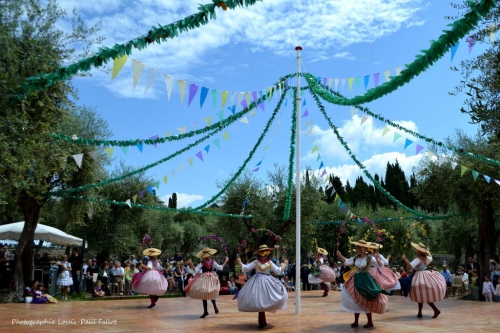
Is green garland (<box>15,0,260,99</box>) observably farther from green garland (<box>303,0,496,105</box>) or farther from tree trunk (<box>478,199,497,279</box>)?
tree trunk (<box>478,199,497,279</box>)

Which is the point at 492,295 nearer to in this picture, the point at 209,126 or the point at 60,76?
the point at 209,126

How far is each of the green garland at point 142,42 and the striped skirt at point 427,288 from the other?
271 inches

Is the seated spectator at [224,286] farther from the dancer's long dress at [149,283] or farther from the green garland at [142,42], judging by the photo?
the green garland at [142,42]

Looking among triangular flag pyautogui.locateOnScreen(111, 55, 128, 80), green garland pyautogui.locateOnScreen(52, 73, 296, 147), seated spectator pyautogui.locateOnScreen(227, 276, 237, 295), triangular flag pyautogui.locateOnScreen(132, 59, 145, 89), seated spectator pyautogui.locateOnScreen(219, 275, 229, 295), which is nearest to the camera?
Result: triangular flag pyautogui.locateOnScreen(111, 55, 128, 80)

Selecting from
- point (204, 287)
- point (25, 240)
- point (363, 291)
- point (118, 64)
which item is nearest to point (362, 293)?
point (363, 291)

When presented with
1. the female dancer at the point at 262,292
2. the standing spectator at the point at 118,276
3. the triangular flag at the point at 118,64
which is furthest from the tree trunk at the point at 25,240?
the triangular flag at the point at 118,64

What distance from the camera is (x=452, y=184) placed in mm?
14203

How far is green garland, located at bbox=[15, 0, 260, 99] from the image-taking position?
5.25 m

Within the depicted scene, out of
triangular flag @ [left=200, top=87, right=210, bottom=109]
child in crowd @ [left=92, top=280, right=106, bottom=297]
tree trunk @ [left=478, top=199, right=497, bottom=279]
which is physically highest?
triangular flag @ [left=200, top=87, right=210, bottom=109]

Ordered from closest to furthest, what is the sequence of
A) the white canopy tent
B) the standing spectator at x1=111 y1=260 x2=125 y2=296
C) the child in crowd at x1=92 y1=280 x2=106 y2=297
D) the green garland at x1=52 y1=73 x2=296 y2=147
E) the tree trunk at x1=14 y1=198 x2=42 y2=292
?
1. the green garland at x1=52 y1=73 x2=296 y2=147
2. the tree trunk at x1=14 y1=198 x2=42 y2=292
3. the child in crowd at x1=92 y1=280 x2=106 y2=297
4. the standing spectator at x1=111 y1=260 x2=125 y2=296
5. the white canopy tent

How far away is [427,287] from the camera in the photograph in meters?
9.34

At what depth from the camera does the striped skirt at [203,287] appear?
9.50 m

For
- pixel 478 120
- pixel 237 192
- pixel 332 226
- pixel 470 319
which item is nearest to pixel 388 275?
pixel 470 319

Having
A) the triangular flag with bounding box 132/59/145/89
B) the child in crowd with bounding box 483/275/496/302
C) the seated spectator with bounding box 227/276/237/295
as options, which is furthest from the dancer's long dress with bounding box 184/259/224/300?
the child in crowd with bounding box 483/275/496/302
